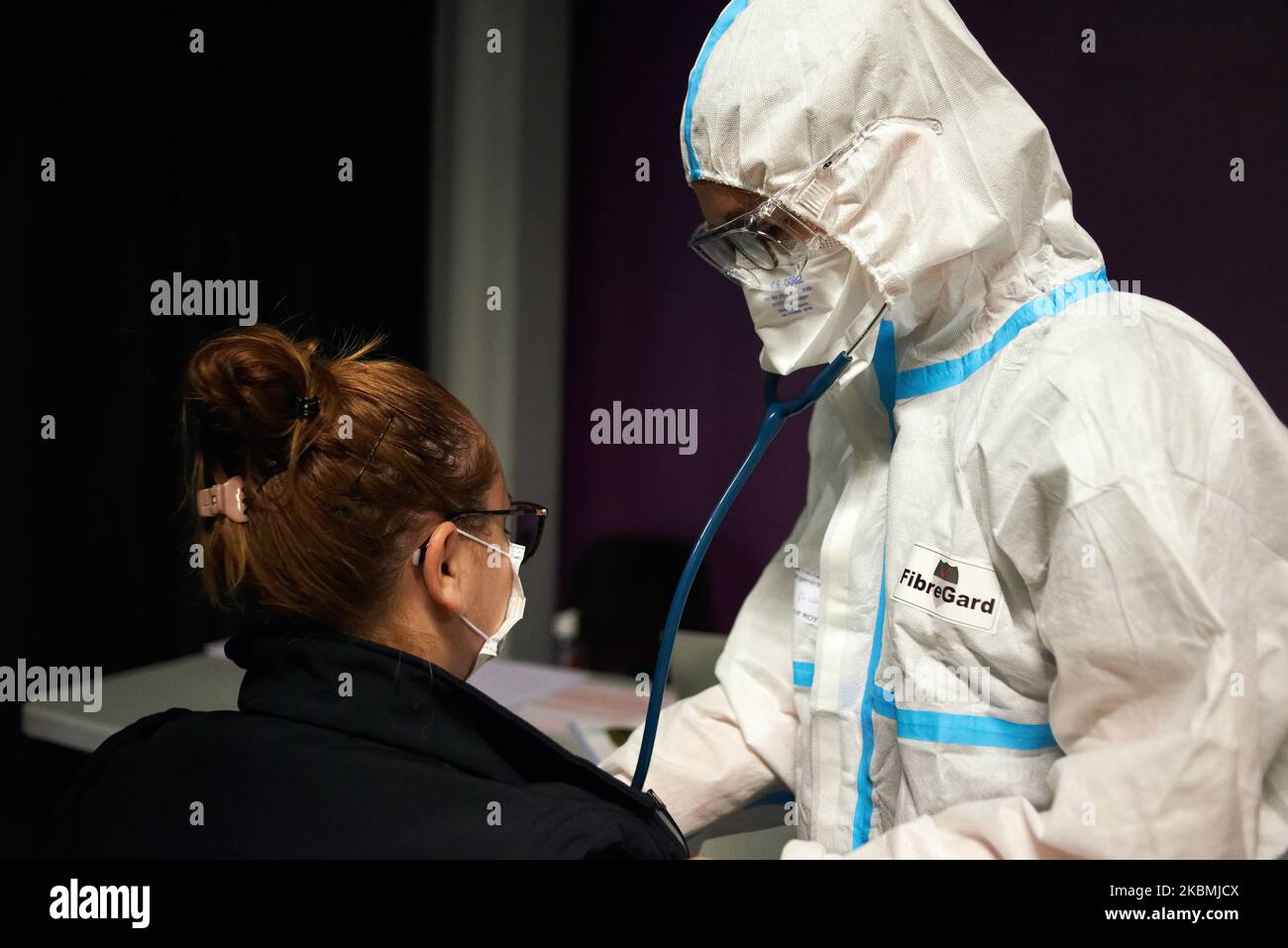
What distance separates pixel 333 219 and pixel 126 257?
0.54 meters

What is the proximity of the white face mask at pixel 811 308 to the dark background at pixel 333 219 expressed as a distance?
0.99 m

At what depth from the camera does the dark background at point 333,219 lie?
5.57ft

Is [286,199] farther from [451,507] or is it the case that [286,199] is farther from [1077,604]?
[1077,604]

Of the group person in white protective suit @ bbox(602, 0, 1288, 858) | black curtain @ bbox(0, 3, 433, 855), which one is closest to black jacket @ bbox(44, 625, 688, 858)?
person in white protective suit @ bbox(602, 0, 1288, 858)

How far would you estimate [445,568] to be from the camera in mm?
1029

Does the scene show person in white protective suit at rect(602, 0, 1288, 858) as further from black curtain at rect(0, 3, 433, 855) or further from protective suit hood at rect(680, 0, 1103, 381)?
black curtain at rect(0, 3, 433, 855)

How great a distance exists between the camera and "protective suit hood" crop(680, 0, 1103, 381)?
36.8 inches

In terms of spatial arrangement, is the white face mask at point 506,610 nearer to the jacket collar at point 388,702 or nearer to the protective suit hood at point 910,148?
the jacket collar at point 388,702

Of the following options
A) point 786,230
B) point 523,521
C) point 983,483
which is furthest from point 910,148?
point 523,521

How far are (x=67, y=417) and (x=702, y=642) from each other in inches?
52.6

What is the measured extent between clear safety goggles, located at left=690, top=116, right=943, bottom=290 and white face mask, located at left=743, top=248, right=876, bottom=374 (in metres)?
0.01
